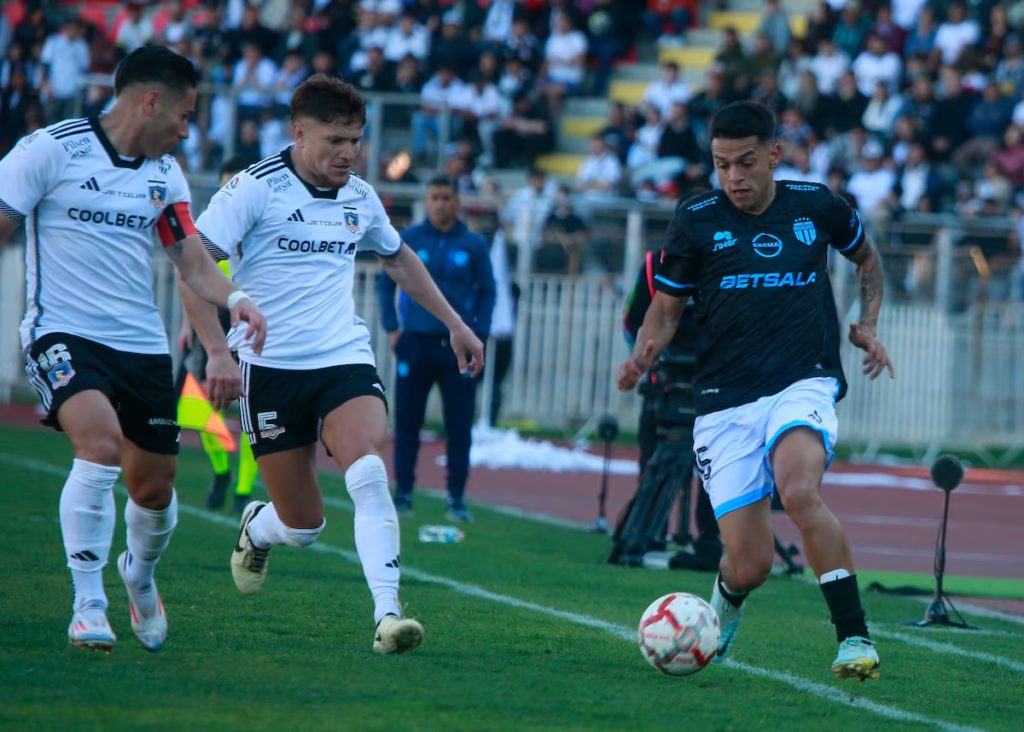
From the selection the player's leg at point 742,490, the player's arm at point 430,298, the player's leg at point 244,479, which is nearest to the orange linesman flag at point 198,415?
the player's leg at point 244,479

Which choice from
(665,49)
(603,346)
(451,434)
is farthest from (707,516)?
(665,49)

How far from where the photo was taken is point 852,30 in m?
24.1

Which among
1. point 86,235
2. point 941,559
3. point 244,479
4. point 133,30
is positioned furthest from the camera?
point 133,30

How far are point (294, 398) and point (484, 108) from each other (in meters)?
18.3

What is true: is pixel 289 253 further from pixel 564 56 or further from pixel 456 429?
pixel 564 56

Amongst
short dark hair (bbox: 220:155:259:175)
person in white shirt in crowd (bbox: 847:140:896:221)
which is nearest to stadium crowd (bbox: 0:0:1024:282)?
person in white shirt in crowd (bbox: 847:140:896:221)

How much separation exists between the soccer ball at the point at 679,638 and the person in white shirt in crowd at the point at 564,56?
2018 centimetres

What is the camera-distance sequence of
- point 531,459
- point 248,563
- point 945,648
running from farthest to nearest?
point 531,459
point 945,648
point 248,563

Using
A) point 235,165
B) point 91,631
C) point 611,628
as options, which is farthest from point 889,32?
point 91,631

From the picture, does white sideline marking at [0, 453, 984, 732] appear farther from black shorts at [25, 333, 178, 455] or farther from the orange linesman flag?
black shorts at [25, 333, 178, 455]

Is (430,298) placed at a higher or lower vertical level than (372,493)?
higher

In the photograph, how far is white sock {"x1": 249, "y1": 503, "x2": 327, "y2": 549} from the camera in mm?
6375

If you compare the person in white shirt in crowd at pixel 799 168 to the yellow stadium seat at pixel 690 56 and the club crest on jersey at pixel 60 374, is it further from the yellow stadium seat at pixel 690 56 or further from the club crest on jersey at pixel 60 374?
A: the club crest on jersey at pixel 60 374

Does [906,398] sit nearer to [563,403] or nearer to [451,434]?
[563,403]
